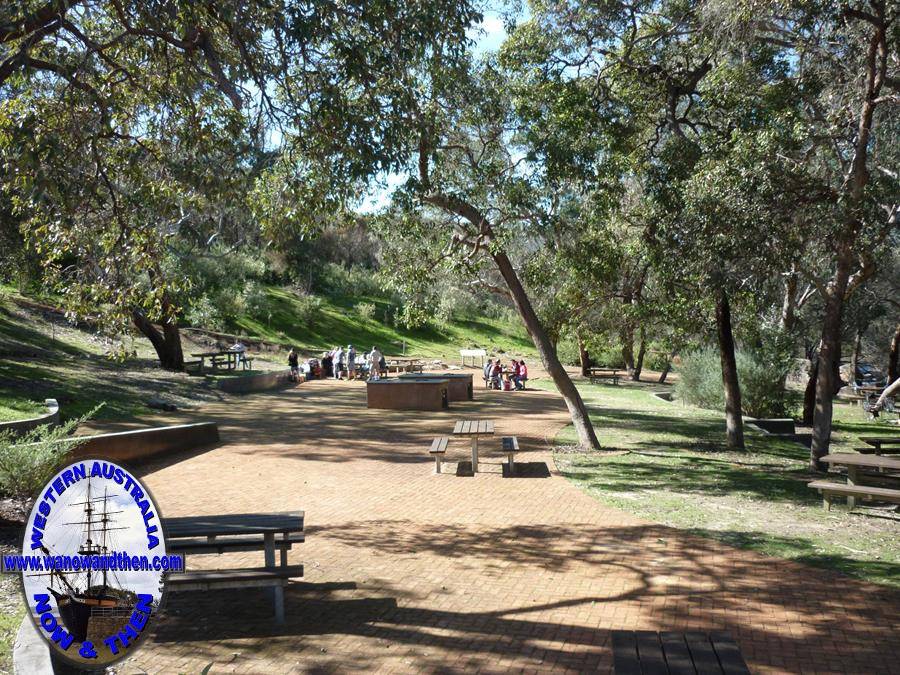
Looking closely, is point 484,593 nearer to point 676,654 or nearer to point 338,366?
point 676,654

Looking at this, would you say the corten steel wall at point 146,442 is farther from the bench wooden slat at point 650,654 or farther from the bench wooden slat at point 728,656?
the bench wooden slat at point 728,656

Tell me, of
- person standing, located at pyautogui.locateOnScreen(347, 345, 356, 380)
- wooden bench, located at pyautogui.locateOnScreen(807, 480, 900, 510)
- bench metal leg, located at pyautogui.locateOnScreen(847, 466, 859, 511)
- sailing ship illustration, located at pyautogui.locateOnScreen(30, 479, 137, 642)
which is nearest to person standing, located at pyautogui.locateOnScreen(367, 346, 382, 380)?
person standing, located at pyautogui.locateOnScreen(347, 345, 356, 380)

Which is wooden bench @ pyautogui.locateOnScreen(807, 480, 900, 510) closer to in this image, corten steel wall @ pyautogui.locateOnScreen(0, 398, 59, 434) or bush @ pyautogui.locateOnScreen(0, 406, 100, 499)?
bush @ pyautogui.locateOnScreen(0, 406, 100, 499)

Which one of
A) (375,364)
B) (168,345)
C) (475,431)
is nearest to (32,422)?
(475,431)

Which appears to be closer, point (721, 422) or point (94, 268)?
point (94, 268)

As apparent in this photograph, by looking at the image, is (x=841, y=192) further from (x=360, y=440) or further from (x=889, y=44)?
(x=360, y=440)

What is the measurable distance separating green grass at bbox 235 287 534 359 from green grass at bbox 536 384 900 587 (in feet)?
102

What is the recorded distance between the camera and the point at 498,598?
20.6 ft

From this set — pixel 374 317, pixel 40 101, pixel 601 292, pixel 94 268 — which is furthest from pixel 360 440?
pixel 374 317

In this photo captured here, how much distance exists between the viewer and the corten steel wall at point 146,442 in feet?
36.2

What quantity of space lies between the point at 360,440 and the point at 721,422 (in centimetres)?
1105

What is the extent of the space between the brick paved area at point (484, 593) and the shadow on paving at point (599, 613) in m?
0.02

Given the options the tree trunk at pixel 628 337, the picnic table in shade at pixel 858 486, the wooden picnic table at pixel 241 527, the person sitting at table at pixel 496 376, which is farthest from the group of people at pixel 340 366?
the wooden picnic table at pixel 241 527

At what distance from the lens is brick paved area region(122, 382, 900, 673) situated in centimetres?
511
